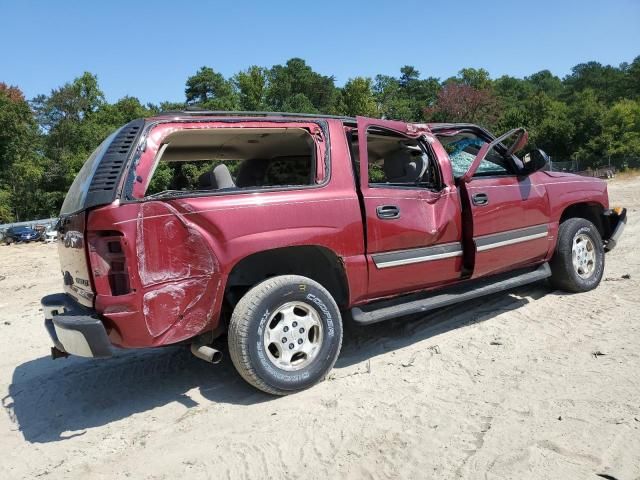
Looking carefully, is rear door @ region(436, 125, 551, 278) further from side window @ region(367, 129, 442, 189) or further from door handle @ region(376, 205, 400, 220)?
door handle @ region(376, 205, 400, 220)

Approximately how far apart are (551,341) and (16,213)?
40.9m

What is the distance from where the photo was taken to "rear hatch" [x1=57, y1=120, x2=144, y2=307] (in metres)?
3.27

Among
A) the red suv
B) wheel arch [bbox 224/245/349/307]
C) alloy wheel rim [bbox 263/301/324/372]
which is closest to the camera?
the red suv

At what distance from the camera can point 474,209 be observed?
15.4 feet

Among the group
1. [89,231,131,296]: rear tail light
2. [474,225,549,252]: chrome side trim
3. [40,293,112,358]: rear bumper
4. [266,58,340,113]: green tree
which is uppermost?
[266,58,340,113]: green tree

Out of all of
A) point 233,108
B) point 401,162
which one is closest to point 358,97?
point 233,108

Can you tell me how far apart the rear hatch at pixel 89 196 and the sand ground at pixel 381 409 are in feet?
3.07

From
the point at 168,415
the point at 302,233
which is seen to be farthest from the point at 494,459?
the point at 168,415

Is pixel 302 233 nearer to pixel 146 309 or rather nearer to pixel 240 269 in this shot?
pixel 240 269

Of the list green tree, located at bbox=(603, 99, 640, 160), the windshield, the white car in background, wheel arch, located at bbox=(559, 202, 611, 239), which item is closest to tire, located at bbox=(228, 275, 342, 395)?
the windshield

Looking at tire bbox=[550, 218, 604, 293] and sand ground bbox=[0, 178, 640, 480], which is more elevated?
tire bbox=[550, 218, 604, 293]

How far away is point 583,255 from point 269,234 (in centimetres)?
391

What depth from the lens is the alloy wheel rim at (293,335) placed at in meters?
3.66

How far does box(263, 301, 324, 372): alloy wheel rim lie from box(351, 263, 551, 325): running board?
39 cm
